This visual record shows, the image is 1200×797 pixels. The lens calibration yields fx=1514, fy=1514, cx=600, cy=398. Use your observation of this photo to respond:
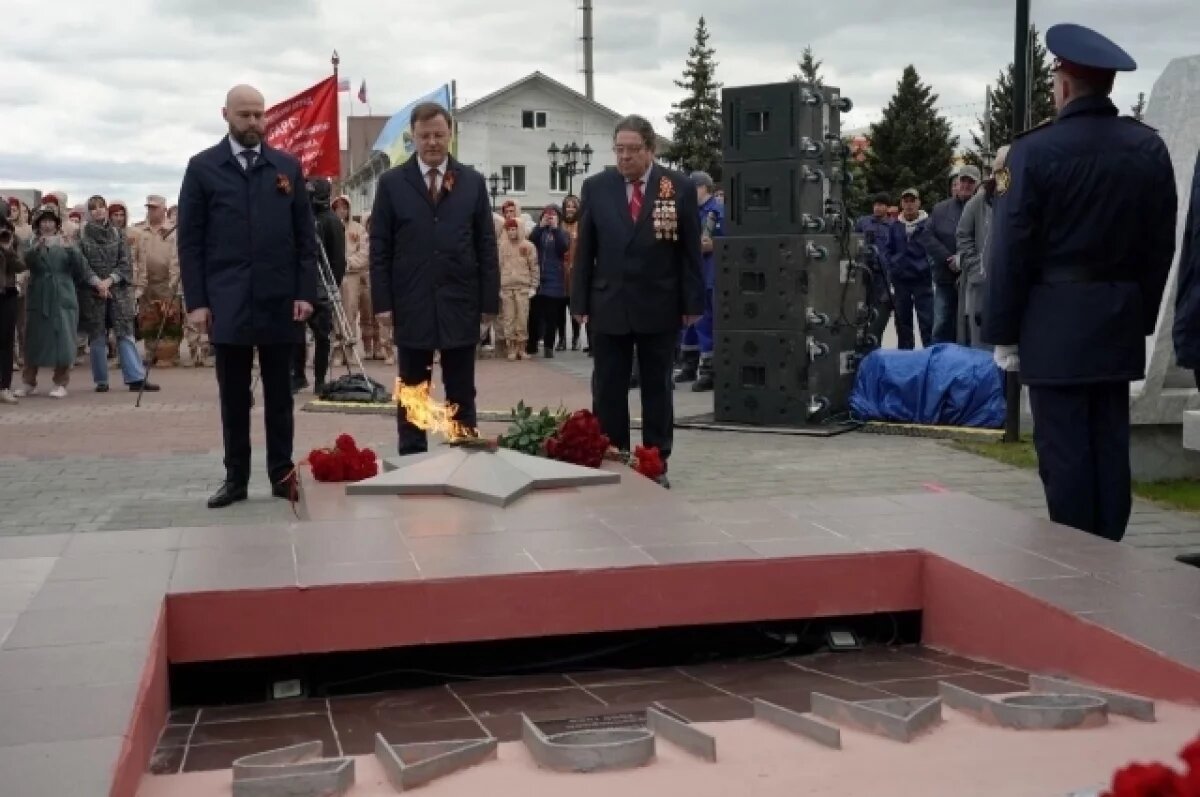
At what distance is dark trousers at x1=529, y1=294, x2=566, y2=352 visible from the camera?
21.4 meters

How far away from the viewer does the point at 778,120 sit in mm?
11461

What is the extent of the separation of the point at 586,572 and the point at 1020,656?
122 cm

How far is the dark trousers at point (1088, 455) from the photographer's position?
18.7ft

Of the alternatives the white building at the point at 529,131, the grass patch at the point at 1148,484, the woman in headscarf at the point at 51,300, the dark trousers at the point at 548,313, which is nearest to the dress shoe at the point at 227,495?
the grass patch at the point at 1148,484

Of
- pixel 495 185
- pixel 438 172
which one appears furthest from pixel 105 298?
pixel 495 185

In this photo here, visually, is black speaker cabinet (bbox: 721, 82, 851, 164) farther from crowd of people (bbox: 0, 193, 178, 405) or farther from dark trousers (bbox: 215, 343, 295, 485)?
crowd of people (bbox: 0, 193, 178, 405)

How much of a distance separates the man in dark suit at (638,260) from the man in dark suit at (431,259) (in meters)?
0.61

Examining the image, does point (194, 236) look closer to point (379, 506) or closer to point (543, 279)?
point (379, 506)

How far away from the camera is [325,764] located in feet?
10.0

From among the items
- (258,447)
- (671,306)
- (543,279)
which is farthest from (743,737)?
(543,279)

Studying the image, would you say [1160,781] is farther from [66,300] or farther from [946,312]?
[66,300]

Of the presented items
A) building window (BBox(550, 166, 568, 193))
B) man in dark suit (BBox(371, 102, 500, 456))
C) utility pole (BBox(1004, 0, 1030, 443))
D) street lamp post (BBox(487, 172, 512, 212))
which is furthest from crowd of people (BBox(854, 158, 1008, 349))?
building window (BBox(550, 166, 568, 193))

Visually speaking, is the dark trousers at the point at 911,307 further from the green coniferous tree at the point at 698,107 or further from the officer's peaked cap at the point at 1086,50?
the green coniferous tree at the point at 698,107

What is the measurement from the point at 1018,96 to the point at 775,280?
228 centimetres
